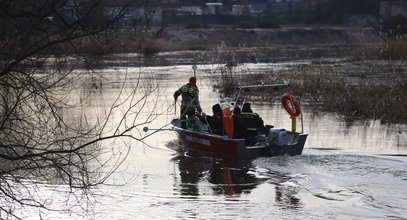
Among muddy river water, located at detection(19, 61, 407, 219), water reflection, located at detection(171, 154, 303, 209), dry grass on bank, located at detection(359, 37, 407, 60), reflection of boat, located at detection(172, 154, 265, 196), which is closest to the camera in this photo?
muddy river water, located at detection(19, 61, 407, 219)

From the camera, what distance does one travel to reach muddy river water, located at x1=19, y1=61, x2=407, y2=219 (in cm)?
1233

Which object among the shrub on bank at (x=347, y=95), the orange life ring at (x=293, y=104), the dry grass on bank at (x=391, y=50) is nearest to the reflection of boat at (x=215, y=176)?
the orange life ring at (x=293, y=104)

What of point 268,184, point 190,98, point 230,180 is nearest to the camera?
point 268,184

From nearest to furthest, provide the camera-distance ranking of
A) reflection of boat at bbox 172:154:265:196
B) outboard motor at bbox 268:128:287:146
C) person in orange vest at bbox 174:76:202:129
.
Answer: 1. reflection of boat at bbox 172:154:265:196
2. outboard motor at bbox 268:128:287:146
3. person in orange vest at bbox 174:76:202:129

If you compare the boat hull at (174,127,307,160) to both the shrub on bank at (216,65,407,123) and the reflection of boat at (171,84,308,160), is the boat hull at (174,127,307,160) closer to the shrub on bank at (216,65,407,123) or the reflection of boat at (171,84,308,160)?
the reflection of boat at (171,84,308,160)

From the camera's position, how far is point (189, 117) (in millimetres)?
18656

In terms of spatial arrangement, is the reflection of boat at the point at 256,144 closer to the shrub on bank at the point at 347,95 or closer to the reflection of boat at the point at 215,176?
the reflection of boat at the point at 215,176

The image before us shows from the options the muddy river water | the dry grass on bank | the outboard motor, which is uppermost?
the dry grass on bank

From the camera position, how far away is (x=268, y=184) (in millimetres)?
14469

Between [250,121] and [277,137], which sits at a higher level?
[250,121]

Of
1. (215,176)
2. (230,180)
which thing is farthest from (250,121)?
(230,180)

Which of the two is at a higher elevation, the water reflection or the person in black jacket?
the person in black jacket

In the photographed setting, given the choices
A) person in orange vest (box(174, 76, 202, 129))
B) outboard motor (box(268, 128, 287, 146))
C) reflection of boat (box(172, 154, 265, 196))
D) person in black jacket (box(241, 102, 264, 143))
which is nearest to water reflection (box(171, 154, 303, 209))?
reflection of boat (box(172, 154, 265, 196))

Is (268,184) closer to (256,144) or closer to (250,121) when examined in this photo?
(256,144)
